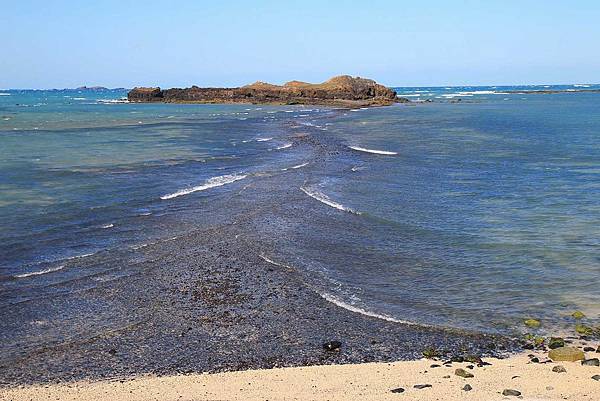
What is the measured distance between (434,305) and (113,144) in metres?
40.6

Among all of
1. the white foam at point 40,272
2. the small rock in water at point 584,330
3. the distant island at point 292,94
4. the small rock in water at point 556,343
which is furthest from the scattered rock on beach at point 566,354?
the distant island at point 292,94

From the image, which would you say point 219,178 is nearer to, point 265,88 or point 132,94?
point 265,88

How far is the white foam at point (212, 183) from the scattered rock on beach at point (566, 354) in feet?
60.2

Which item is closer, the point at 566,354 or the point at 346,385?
the point at 346,385

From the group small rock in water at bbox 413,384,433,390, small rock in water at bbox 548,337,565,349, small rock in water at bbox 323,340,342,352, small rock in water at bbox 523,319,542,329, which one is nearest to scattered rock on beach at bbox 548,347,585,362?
small rock in water at bbox 548,337,565,349

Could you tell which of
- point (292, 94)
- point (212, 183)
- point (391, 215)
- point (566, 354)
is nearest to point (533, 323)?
point (566, 354)

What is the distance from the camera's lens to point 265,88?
163 metres

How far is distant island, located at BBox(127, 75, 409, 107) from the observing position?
479 ft

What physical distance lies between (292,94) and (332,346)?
142 meters

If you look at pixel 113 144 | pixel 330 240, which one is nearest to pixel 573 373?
pixel 330 240

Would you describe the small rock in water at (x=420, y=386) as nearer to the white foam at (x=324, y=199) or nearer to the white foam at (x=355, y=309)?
the white foam at (x=355, y=309)

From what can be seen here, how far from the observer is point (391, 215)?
74.2ft

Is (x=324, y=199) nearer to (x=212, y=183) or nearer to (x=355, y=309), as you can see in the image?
(x=212, y=183)

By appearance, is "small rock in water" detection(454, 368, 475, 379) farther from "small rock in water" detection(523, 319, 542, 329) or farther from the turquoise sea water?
"small rock in water" detection(523, 319, 542, 329)
